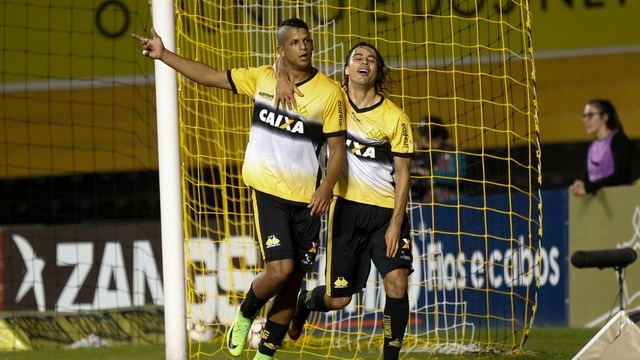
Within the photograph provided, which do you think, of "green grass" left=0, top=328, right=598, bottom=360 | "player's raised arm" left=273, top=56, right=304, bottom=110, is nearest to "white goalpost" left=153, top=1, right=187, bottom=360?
"player's raised arm" left=273, top=56, right=304, bottom=110

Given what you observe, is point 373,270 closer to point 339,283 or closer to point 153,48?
point 339,283

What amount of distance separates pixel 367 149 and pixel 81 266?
4345 millimetres

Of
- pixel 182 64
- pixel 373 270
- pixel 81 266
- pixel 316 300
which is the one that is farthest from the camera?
pixel 81 266

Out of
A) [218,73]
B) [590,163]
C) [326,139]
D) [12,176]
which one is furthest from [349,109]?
[12,176]

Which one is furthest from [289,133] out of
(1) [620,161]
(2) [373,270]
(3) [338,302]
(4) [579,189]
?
(1) [620,161]

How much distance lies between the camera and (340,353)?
9883mm

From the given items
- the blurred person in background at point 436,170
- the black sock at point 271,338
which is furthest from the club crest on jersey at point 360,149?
the blurred person in background at point 436,170

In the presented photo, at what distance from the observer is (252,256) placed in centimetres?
1095

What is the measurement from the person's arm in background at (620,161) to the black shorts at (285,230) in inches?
203

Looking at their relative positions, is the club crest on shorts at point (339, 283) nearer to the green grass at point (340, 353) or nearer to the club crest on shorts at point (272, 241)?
the club crest on shorts at point (272, 241)

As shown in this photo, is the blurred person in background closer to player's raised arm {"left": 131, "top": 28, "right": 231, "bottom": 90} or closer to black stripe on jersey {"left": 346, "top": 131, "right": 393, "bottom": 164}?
black stripe on jersey {"left": 346, "top": 131, "right": 393, "bottom": 164}

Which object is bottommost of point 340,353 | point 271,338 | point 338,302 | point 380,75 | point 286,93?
point 340,353

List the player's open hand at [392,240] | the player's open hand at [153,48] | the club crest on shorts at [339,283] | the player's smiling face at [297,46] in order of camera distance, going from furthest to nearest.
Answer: the club crest on shorts at [339,283] < the player's open hand at [392,240] < the player's smiling face at [297,46] < the player's open hand at [153,48]

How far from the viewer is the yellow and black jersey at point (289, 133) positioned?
7.59 m
